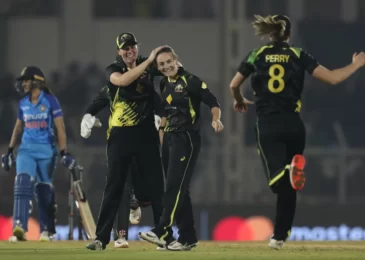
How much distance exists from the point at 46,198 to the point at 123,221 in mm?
2830

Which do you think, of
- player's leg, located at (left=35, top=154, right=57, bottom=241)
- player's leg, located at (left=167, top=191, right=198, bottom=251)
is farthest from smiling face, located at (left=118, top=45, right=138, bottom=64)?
player's leg, located at (left=35, top=154, right=57, bottom=241)

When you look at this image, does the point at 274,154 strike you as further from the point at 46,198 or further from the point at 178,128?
the point at 46,198

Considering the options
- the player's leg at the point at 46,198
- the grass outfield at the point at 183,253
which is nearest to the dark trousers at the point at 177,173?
the grass outfield at the point at 183,253

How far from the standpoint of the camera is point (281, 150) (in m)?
12.2

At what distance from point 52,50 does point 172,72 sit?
1793 cm

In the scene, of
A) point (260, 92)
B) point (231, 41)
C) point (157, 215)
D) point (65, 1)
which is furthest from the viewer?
point (65, 1)

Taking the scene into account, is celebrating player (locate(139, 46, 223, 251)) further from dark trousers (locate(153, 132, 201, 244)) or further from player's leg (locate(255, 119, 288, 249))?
player's leg (locate(255, 119, 288, 249))

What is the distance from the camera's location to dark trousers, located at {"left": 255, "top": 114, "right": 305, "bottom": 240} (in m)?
12.2

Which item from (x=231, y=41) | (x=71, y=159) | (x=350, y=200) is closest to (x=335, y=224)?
(x=350, y=200)

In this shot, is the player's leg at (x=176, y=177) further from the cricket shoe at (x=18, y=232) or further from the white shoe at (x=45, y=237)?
the white shoe at (x=45, y=237)

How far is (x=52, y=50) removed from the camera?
1204 inches

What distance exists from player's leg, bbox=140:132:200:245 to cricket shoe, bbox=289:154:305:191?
3.71ft

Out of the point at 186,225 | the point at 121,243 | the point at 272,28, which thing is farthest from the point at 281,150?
the point at 121,243

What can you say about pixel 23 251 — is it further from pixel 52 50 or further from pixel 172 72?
pixel 52 50
